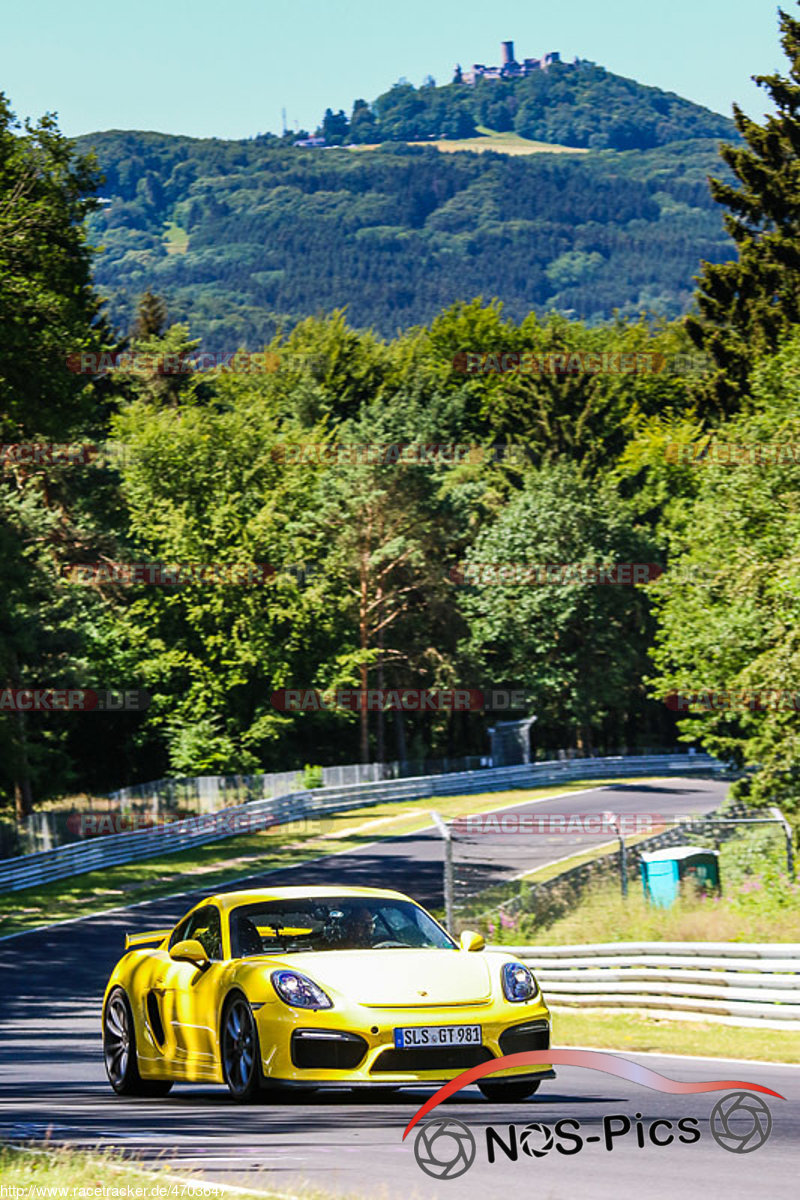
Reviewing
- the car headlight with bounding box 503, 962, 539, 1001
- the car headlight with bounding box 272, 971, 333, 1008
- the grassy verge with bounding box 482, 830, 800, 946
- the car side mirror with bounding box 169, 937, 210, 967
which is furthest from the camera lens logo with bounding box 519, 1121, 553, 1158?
the grassy verge with bounding box 482, 830, 800, 946

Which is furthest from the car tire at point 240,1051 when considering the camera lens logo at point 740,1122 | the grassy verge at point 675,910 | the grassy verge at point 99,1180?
the grassy verge at point 675,910

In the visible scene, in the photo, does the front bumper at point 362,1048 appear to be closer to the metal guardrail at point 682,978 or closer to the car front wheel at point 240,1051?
the car front wheel at point 240,1051

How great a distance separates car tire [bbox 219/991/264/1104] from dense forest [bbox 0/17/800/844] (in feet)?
72.3

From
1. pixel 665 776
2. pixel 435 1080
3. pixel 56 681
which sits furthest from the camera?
pixel 665 776

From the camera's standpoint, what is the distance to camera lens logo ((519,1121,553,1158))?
7.91 metres

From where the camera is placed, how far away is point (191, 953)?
10.1 metres

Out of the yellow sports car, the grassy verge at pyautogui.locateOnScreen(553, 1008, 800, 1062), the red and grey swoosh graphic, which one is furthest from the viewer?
the grassy verge at pyautogui.locateOnScreen(553, 1008, 800, 1062)

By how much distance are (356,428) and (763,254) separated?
81.0 feet

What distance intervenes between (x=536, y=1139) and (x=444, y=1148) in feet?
2.02

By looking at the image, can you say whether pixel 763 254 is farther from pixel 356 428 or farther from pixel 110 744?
pixel 110 744

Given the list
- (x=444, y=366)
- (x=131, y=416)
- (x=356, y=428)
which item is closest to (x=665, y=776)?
(x=356, y=428)

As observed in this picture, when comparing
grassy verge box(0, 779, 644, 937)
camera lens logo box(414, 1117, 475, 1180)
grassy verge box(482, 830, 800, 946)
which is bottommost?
grassy verge box(0, 779, 644, 937)

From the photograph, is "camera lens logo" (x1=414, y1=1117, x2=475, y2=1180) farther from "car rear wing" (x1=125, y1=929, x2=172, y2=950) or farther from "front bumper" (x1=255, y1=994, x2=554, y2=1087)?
"car rear wing" (x1=125, y1=929, x2=172, y2=950)

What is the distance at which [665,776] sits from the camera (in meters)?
68.1
